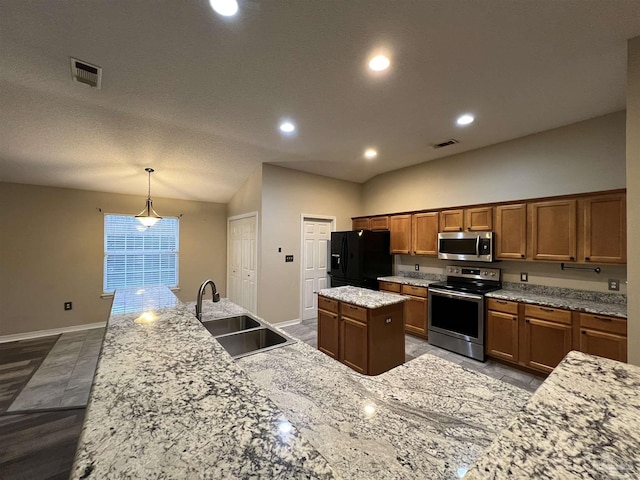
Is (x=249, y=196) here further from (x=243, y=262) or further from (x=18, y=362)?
(x=18, y=362)

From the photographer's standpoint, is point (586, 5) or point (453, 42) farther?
point (453, 42)

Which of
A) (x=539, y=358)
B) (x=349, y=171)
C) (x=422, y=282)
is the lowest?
(x=539, y=358)

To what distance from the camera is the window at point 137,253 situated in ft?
15.6

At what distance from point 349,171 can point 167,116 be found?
3.06 m

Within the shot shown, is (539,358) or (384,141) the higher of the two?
(384,141)

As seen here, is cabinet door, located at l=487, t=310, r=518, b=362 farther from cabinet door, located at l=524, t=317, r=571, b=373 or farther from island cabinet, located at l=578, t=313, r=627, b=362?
island cabinet, located at l=578, t=313, r=627, b=362

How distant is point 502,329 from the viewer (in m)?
3.05

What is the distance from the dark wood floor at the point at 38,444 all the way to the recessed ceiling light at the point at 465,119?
14.5 ft

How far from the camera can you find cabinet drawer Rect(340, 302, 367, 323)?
2587mm

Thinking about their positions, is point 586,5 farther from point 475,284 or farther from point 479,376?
point 475,284

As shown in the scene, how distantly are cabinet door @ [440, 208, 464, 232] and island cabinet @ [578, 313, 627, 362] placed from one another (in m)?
1.66

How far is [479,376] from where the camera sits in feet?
4.01

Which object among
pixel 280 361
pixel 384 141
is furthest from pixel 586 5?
pixel 280 361

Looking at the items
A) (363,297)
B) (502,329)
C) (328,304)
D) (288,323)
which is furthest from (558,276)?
(288,323)
